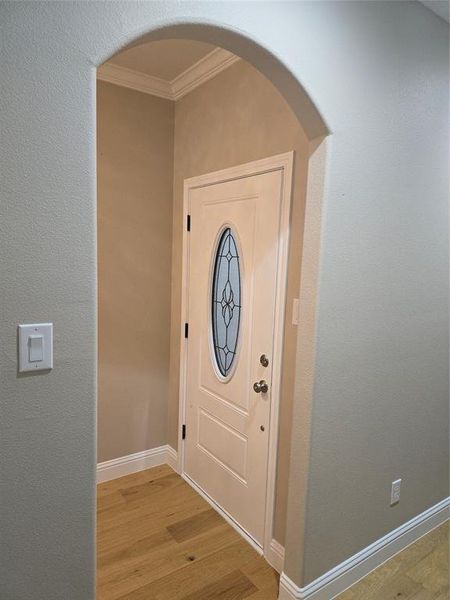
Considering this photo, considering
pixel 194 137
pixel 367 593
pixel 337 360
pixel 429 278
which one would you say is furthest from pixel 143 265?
pixel 367 593

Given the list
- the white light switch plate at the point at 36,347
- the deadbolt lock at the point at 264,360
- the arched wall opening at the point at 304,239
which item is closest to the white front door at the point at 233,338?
the deadbolt lock at the point at 264,360

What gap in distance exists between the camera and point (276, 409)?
207 cm

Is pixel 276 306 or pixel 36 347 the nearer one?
pixel 36 347

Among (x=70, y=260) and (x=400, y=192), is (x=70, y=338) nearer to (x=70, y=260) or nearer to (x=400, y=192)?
(x=70, y=260)

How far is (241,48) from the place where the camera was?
53.9 inches

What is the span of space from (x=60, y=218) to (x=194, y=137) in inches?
69.1

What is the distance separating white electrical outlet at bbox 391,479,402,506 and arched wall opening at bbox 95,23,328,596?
0.63 m

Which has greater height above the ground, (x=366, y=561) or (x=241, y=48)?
(x=241, y=48)

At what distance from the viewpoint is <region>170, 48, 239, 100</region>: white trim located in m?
2.27

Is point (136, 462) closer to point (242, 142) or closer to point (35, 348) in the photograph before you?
point (35, 348)

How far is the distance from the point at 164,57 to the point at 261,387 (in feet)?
6.47

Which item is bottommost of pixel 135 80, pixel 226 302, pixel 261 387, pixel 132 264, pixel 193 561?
pixel 193 561

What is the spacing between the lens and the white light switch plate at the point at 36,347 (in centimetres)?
105

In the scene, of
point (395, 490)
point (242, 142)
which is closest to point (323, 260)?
point (242, 142)
